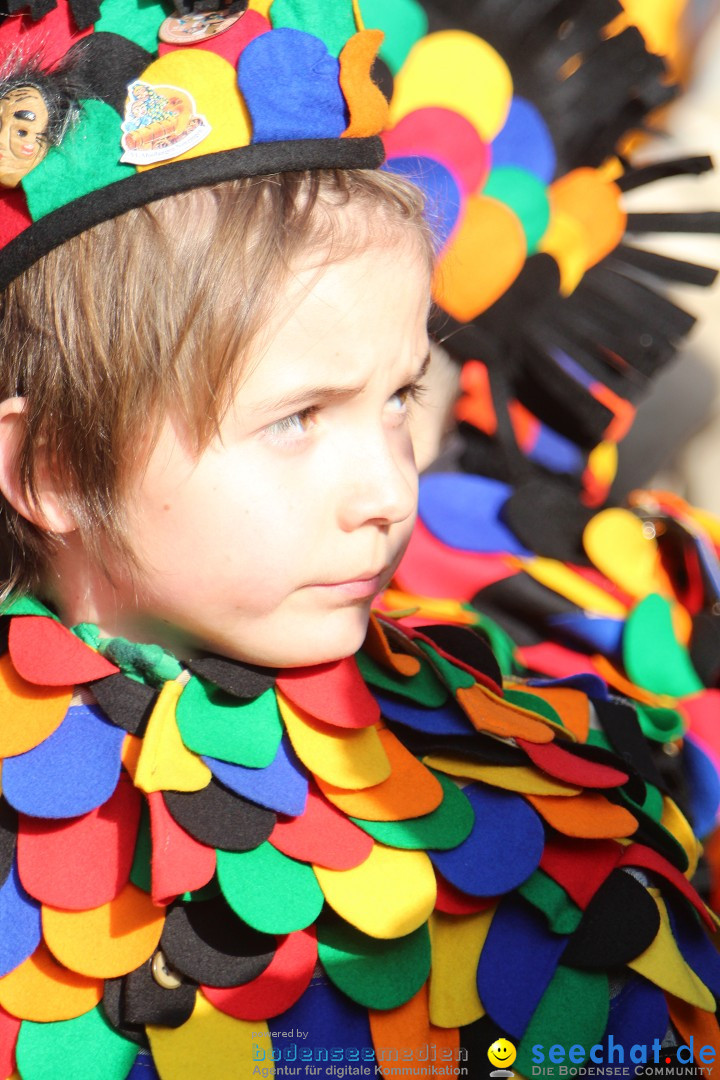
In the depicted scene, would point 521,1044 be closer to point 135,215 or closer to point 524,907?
point 524,907

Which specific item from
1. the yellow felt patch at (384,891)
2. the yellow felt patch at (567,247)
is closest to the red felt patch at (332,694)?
the yellow felt patch at (384,891)

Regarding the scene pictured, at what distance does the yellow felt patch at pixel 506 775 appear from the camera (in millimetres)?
919

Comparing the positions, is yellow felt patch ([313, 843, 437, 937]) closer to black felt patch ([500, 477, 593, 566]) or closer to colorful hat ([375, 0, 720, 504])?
black felt patch ([500, 477, 593, 566])

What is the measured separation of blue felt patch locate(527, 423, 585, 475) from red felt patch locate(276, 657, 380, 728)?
70cm

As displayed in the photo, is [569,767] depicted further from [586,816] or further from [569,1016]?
[569,1016]

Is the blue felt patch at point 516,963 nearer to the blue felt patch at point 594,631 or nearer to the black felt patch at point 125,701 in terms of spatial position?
the black felt patch at point 125,701

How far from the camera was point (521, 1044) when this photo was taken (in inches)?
33.6

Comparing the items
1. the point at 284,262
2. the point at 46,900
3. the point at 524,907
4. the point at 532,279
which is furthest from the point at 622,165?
the point at 46,900

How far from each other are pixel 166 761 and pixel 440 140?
90 cm

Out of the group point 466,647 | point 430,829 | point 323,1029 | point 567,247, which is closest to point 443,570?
point 466,647

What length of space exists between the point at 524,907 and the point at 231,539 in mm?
369

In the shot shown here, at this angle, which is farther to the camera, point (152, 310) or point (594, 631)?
point (594, 631)

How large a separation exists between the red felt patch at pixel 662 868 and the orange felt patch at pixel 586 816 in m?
0.02

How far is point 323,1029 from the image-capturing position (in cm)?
86
